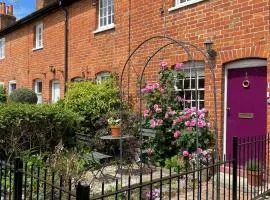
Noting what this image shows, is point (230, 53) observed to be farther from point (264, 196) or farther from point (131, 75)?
point (131, 75)

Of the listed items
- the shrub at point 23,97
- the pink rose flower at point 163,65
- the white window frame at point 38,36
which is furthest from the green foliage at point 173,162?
the white window frame at point 38,36

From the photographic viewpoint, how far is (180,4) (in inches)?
387

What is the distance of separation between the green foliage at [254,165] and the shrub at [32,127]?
184 inches

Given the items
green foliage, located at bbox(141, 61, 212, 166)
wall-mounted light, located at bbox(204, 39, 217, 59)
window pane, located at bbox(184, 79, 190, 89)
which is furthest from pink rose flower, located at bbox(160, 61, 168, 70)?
wall-mounted light, located at bbox(204, 39, 217, 59)

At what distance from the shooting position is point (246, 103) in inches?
318

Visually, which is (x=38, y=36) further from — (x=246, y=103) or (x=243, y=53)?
(x=246, y=103)

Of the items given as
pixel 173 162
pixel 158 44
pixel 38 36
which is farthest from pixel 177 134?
pixel 38 36

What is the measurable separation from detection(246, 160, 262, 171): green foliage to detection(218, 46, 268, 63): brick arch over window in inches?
81.6

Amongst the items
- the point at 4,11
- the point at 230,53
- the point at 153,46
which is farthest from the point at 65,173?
the point at 4,11

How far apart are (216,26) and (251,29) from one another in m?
0.95

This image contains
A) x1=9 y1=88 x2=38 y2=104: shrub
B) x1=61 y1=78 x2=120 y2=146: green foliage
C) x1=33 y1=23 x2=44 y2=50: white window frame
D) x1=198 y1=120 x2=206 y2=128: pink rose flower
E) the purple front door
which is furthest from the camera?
x1=33 y1=23 x2=44 y2=50: white window frame

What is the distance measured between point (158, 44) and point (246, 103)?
3283 millimetres

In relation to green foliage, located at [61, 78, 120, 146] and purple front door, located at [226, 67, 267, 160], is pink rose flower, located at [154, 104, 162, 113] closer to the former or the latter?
purple front door, located at [226, 67, 267, 160]

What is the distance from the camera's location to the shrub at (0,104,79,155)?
A: 8.69m
